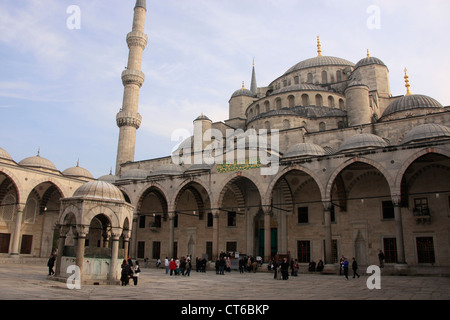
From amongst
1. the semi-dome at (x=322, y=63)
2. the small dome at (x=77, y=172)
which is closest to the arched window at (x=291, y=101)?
the semi-dome at (x=322, y=63)

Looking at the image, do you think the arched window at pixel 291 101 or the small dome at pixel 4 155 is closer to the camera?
the small dome at pixel 4 155

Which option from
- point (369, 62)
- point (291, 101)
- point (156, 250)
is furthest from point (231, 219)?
point (369, 62)

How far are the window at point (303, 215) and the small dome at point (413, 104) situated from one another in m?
7.87

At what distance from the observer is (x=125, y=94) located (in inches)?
1092

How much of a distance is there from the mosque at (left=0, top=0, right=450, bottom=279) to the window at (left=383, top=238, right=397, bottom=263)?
0.15ft

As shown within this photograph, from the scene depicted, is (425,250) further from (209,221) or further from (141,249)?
(141,249)

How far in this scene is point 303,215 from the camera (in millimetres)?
19438

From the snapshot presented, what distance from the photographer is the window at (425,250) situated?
1594 centimetres

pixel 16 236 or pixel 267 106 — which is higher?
pixel 267 106

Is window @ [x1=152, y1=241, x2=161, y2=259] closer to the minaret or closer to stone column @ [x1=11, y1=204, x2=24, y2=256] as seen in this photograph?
the minaret

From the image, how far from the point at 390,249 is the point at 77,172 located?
893 inches

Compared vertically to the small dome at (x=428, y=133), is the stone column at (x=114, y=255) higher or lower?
lower

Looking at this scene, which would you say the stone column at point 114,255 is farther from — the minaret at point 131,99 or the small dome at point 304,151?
the minaret at point 131,99
